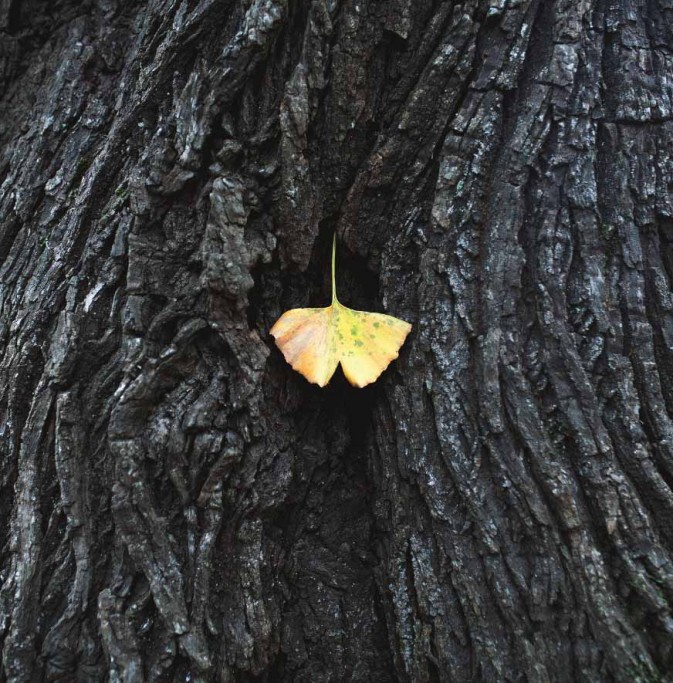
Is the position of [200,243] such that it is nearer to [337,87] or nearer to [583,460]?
[337,87]

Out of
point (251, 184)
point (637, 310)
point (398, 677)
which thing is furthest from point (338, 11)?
point (398, 677)

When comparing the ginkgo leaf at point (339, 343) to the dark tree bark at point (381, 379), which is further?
the ginkgo leaf at point (339, 343)

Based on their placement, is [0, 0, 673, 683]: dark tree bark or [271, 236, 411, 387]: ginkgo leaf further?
[271, 236, 411, 387]: ginkgo leaf

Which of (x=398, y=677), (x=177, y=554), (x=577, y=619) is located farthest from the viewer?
(x=398, y=677)
